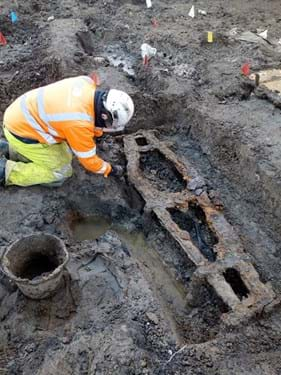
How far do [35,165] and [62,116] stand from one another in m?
0.93

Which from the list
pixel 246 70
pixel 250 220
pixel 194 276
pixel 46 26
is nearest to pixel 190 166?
pixel 250 220

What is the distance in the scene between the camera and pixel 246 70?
6.59 m

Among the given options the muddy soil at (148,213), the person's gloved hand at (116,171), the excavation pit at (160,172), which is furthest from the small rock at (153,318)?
the person's gloved hand at (116,171)

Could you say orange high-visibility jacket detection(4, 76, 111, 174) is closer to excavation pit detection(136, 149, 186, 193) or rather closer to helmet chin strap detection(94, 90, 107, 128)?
helmet chin strap detection(94, 90, 107, 128)

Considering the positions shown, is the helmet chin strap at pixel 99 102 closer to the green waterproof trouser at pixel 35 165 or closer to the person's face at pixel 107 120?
the person's face at pixel 107 120

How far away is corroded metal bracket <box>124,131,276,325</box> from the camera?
3801 millimetres

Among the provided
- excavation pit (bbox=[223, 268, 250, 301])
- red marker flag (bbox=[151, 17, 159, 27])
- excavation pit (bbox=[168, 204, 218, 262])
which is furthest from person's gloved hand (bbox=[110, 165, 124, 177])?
red marker flag (bbox=[151, 17, 159, 27])

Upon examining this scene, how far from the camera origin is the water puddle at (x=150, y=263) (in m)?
4.16

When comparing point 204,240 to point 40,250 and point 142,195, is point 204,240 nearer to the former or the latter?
point 142,195

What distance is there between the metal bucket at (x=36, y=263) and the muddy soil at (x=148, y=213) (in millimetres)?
198

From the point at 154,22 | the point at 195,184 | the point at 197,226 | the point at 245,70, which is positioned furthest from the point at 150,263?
the point at 154,22

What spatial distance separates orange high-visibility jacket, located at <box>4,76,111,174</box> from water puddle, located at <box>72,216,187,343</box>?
2.60 ft

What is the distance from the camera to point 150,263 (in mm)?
4633

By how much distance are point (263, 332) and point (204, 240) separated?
4.37 ft
